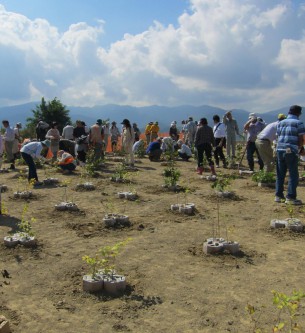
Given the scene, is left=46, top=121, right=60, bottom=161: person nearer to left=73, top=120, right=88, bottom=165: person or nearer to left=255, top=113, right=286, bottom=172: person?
left=73, top=120, right=88, bottom=165: person

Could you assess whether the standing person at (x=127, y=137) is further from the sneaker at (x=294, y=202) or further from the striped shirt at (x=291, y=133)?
the sneaker at (x=294, y=202)

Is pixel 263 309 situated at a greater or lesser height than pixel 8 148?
lesser

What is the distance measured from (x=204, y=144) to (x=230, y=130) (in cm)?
301

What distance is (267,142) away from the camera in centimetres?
1039

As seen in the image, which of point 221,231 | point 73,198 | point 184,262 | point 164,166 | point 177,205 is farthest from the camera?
point 164,166

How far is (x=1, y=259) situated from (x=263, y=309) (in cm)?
337

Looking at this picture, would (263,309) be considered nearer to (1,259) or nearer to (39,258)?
(39,258)

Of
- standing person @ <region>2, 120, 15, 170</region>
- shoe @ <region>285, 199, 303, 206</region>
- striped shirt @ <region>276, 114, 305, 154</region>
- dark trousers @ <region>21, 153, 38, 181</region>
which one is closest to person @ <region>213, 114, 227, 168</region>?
striped shirt @ <region>276, 114, 305, 154</region>

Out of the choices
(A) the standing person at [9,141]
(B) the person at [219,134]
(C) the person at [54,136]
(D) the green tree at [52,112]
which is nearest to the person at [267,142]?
(B) the person at [219,134]

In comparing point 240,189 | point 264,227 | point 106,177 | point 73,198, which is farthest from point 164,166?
point 264,227

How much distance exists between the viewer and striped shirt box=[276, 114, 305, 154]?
8.09 m

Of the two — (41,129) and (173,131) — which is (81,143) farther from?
(173,131)

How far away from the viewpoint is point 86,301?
14.1ft

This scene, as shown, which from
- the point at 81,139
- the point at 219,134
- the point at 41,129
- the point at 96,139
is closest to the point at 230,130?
the point at 219,134
